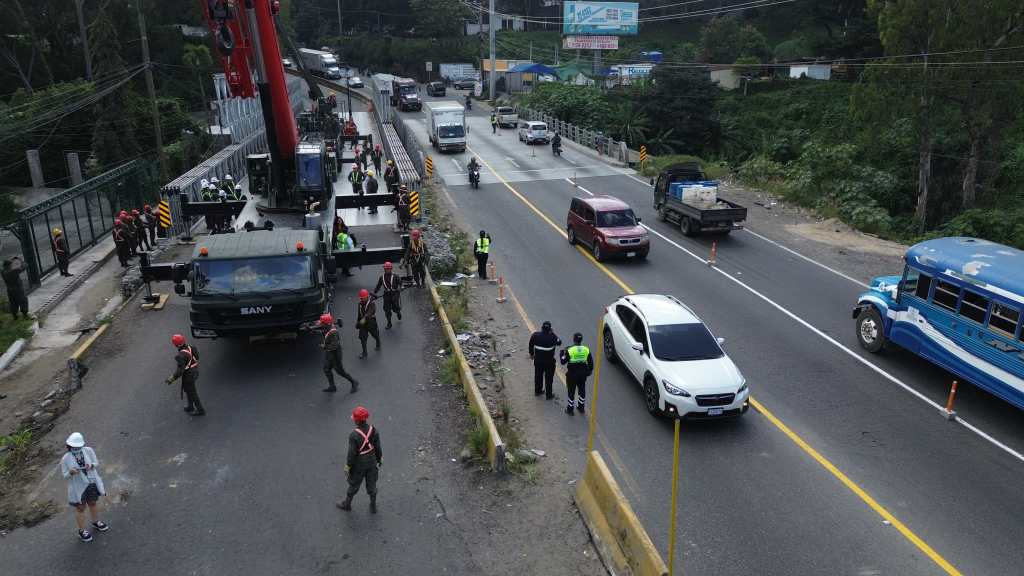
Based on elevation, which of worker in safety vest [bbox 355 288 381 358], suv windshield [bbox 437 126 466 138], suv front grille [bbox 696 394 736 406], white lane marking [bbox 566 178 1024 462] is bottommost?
white lane marking [bbox 566 178 1024 462]

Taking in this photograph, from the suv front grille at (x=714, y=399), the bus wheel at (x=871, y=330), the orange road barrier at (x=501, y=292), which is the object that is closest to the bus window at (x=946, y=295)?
the bus wheel at (x=871, y=330)

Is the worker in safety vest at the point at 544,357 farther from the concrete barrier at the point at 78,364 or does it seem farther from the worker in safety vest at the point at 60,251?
the worker in safety vest at the point at 60,251

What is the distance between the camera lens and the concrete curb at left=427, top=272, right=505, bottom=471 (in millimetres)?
10391

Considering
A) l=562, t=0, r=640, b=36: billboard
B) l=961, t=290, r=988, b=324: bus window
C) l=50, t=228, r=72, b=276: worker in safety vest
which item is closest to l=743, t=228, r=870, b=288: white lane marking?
l=961, t=290, r=988, b=324: bus window

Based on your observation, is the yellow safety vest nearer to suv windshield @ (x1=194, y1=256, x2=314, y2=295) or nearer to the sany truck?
suv windshield @ (x1=194, y1=256, x2=314, y2=295)

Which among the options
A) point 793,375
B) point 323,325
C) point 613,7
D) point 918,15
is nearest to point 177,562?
point 323,325

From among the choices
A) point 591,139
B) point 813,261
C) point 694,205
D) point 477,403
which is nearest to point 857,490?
point 477,403

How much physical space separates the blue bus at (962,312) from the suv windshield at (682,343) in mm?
4361

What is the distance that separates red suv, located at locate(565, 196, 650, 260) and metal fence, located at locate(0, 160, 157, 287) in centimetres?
1610

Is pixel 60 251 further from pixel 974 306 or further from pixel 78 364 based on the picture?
pixel 974 306

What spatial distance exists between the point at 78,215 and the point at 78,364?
12.7 metres

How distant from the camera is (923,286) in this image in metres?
13.6

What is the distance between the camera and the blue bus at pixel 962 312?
11664 mm

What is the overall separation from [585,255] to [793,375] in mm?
10139
